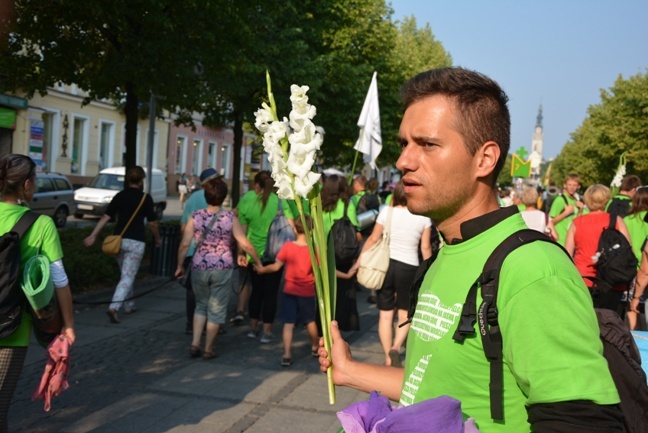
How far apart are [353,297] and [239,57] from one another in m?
6.62

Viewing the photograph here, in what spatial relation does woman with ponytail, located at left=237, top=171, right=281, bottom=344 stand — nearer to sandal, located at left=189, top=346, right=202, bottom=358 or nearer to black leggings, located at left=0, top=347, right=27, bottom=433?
sandal, located at left=189, top=346, right=202, bottom=358

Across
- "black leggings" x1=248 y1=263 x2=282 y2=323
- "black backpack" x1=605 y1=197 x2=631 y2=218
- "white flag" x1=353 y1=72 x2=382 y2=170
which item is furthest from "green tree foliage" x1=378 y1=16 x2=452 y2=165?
"black leggings" x1=248 y1=263 x2=282 y2=323

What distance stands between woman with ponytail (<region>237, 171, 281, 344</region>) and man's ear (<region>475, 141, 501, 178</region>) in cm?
668

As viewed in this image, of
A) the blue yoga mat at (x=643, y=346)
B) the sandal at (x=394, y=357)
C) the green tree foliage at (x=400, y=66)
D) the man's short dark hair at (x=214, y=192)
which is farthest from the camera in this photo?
the green tree foliage at (x=400, y=66)

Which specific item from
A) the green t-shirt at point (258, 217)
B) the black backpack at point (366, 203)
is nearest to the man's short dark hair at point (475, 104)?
the green t-shirt at point (258, 217)

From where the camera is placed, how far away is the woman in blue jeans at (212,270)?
23.7 feet

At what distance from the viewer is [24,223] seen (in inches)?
146

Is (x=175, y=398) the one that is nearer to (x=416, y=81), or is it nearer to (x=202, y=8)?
(x=416, y=81)

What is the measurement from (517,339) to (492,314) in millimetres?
82

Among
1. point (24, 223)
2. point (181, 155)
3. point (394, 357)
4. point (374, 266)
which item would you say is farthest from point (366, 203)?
point (181, 155)

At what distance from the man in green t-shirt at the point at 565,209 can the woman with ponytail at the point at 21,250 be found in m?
7.61

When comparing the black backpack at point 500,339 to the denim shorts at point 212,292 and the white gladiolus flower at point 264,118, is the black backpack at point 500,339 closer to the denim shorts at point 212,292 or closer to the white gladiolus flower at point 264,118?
the white gladiolus flower at point 264,118

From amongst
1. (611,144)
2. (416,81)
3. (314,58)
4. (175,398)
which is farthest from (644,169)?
(416,81)

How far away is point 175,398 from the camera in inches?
231
